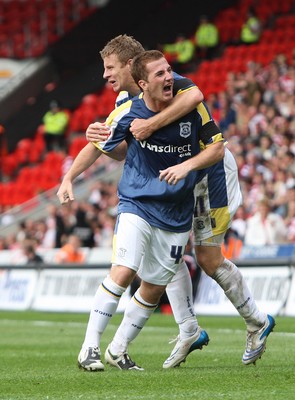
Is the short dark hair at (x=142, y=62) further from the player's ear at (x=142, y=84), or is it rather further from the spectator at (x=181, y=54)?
the spectator at (x=181, y=54)

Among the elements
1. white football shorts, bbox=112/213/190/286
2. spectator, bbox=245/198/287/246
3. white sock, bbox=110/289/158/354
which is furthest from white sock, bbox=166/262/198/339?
spectator, bbox=245/198/287/246

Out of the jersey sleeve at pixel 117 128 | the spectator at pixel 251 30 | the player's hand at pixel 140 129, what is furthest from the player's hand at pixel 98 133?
the spectator at pixel 251 30

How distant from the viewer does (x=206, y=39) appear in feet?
97.9

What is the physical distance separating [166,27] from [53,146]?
4.94 metres

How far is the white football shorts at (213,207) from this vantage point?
834 cm

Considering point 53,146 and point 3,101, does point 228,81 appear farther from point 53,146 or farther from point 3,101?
point 3,101

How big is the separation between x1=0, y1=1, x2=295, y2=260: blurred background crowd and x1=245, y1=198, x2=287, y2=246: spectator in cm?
2

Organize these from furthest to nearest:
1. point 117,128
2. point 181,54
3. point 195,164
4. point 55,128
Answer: point 55,128 < point 181,54 < point 117,128 < point 195,164

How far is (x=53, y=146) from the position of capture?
102ft

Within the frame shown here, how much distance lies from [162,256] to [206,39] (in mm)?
22376

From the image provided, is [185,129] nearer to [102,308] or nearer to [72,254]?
[102,308]

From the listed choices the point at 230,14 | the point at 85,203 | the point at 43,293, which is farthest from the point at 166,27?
the point at 43,293

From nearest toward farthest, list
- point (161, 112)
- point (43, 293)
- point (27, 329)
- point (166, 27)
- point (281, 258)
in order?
point (161, 112), point (27, 329), point (281, 258), point (43, 293), point (166, 27)

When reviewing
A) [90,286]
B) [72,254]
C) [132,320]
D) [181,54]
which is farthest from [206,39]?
[132,320]
